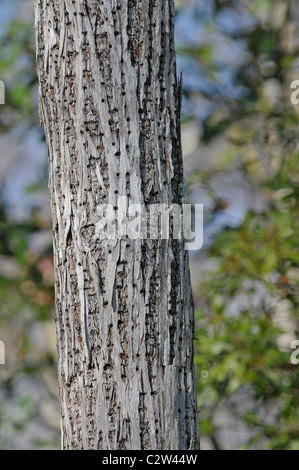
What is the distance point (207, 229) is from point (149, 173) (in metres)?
1.97

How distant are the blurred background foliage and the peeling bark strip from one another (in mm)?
1466

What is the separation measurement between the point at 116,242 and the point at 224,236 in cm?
184

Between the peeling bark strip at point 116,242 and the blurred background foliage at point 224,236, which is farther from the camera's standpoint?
the blurred background foliage at point 224,236

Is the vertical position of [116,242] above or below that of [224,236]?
below

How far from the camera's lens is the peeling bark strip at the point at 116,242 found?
4.15 ft

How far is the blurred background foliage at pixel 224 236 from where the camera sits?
9.38ft

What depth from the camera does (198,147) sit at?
3654 mm

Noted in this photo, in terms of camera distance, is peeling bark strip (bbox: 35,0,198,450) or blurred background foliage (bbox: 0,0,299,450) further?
blurred background foliage (bbox: 0,0,299,450)

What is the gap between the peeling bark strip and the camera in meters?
1.26

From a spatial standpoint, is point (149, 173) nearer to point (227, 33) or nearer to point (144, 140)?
point (144, 140)

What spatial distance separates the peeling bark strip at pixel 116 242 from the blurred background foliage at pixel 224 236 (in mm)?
1466

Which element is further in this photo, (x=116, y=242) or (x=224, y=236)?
(x=224, y=236)

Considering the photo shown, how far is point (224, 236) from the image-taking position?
306 cm

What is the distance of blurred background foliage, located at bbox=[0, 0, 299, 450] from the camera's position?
9.38ft
